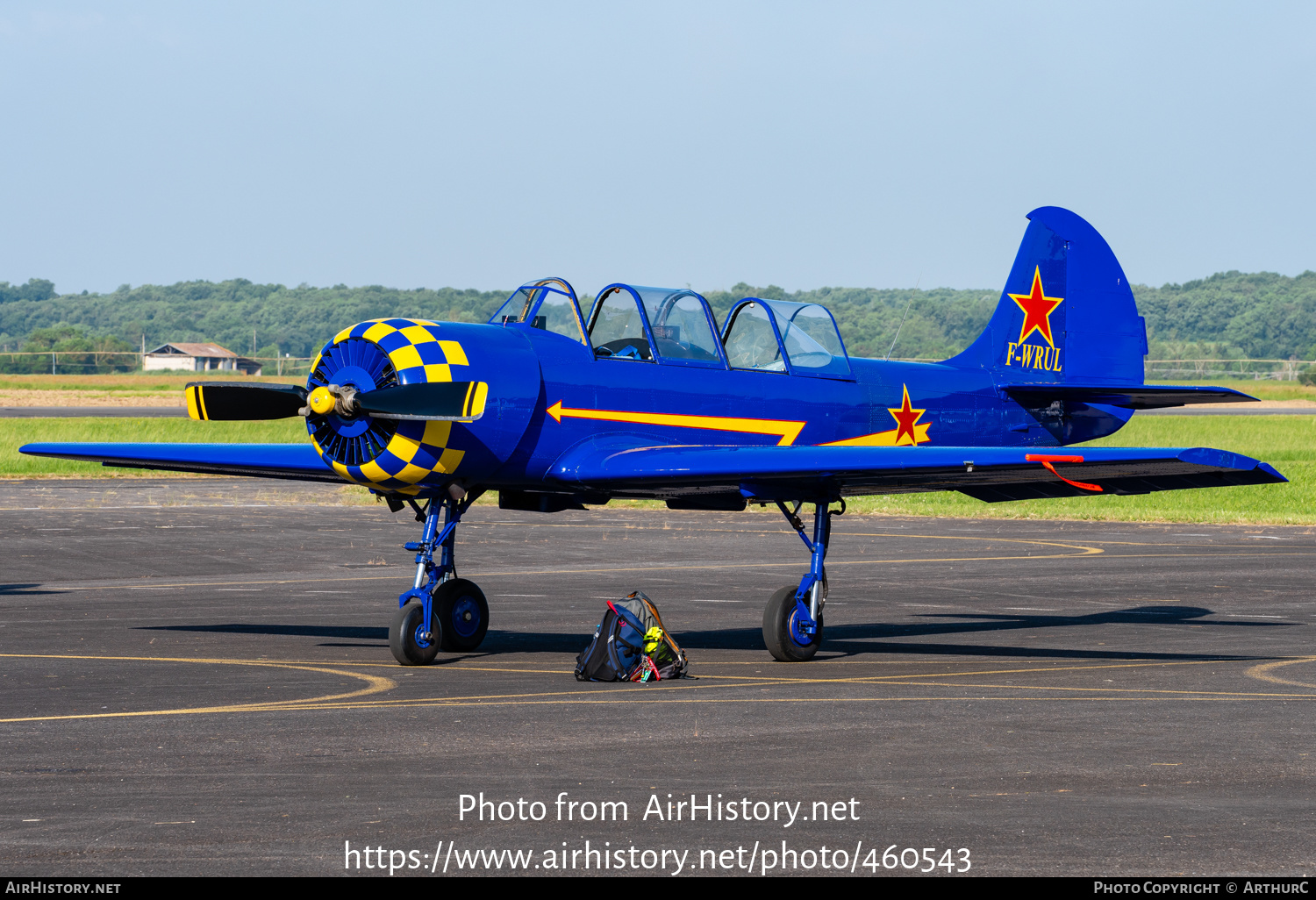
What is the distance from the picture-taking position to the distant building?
520 feet

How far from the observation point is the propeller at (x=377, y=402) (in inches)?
505

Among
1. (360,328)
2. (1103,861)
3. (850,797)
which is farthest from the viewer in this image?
(360,328)

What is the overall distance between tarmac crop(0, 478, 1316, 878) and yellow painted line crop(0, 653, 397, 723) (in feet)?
0.18

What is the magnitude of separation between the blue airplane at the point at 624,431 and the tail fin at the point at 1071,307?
2.62 m

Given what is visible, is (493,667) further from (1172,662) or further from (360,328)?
(1172,662)

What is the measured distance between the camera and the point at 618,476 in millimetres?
13805

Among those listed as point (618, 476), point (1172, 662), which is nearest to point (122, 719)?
point (618, 476)

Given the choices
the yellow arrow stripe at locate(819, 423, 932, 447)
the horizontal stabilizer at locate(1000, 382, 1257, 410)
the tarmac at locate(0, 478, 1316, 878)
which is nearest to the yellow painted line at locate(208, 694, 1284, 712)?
the tarmac at locate(0, 478, 1316, 878)

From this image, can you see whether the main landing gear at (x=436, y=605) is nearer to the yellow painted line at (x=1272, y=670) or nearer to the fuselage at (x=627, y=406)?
the fuselage at (x=627, y=406)

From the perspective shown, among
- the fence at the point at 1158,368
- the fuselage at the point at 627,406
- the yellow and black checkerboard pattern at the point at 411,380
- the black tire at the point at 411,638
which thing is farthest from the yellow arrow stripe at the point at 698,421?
the fence at the point at 1158,368

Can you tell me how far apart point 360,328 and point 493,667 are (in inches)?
122

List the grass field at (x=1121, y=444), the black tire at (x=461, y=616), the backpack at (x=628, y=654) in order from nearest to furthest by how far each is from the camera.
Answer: the backpack at (x=628, y=654) < the black tire at (x=461, y=616) < the grass field at (x=1121, y=444)

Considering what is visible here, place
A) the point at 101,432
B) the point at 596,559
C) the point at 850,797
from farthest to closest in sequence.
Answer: the point at 101,432, the point at 596,559, the point at 850,797

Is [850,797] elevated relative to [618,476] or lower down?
lower down
